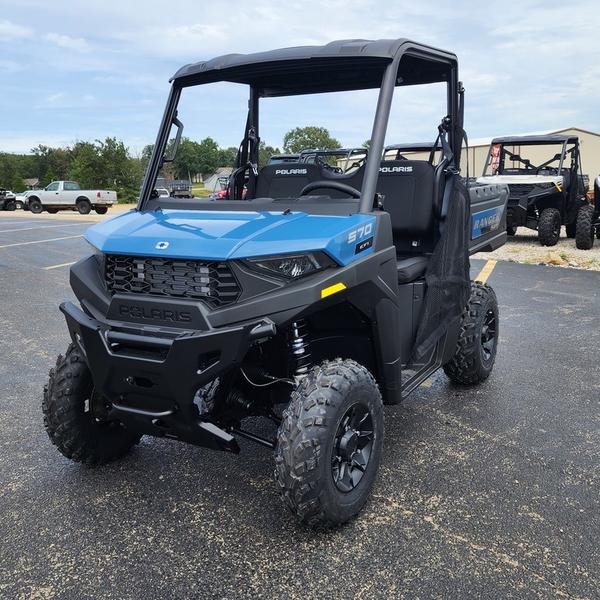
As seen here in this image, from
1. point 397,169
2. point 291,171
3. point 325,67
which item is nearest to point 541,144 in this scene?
point 397,169

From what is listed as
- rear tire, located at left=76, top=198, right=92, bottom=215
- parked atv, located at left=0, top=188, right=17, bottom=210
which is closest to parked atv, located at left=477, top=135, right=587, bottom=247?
rear tire, located at left=76, top=198, right=92, bottom=215

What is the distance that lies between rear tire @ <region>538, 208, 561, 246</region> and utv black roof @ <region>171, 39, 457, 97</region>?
9.42 metres

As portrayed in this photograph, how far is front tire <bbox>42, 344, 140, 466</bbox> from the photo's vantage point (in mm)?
3121

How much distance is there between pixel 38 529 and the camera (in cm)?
283

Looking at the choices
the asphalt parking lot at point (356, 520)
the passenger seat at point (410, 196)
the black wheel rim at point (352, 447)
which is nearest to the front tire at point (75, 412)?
the asphalt parking lot at point (356, 520)

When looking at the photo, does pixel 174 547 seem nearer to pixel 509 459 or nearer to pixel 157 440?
pixel 157 440

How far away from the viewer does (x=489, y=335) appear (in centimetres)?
471

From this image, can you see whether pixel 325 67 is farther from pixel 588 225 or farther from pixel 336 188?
pixel 588 225

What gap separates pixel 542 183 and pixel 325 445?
Answer: 36.9 ft

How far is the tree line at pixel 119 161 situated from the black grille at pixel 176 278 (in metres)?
0.81

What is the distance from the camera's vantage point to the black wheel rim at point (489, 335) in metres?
4.62

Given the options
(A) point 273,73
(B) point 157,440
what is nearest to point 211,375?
(B) point 157,440

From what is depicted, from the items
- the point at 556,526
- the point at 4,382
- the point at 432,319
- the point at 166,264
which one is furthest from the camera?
the point at 4,382

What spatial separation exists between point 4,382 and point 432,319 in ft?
10.9
